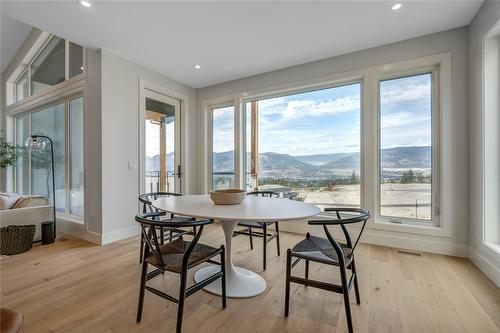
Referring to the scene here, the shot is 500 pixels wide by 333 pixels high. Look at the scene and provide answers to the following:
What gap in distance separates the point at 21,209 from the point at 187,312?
293 cm

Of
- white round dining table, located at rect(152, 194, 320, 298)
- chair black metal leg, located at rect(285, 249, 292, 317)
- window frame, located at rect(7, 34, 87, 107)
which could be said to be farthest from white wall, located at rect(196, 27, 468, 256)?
window frame, located at rect(7, 34, 87, 107)

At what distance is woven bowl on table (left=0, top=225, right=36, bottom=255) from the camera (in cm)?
269

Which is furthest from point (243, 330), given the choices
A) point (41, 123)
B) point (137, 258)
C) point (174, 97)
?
point (41, 123)

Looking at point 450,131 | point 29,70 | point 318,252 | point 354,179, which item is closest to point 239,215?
point 318,252

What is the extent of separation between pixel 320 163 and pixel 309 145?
0.34m

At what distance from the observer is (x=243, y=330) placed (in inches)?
57.6

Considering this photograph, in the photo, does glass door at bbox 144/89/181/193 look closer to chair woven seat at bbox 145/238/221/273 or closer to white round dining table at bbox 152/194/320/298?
white round dining table at bbox 152/194/320/298

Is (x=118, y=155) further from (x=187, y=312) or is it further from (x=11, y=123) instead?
(x=11, y=123)

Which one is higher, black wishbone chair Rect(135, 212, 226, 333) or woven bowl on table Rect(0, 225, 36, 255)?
black wishbone chair Rect(135, 212, 226, 333)

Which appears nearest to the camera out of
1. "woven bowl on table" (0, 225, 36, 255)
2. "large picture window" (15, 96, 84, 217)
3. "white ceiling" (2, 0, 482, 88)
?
"white ceiling" (2, 0, 482, 88)

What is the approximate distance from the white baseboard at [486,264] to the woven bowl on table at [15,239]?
5.00 metres

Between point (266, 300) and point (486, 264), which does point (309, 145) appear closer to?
point (486, 264)

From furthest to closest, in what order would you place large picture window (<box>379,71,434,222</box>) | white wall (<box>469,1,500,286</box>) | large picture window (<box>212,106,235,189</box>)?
large picture window (<box>212,106,235,189</box>) < large picture window (<box>379,71,434,222</box>) < white wall (<box>469,1,500,286</box>)

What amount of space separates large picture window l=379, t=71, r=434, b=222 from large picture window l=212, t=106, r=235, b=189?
246cm
